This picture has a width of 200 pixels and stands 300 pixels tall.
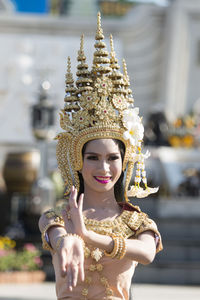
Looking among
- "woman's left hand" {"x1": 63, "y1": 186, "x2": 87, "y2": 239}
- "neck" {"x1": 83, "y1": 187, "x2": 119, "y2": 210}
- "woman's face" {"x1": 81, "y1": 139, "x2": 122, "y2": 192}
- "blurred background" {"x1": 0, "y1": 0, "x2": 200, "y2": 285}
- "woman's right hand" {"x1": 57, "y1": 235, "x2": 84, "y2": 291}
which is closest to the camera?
"woman's right hand" {"x1": 57, "y1": 235, "x2": 84, "y2": 291}

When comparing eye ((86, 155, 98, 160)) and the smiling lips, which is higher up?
eye ((86, 155, 98, 160))

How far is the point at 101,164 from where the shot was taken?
4086 mm

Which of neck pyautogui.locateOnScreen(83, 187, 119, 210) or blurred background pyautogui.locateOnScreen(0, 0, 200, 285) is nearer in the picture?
neck pyautogui.locateOnScreen(83, 187, 119, 210)

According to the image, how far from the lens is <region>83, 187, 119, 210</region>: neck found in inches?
165

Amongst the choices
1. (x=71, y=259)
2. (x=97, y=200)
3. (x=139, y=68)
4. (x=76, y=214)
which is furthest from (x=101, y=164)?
(x=139, y=68)

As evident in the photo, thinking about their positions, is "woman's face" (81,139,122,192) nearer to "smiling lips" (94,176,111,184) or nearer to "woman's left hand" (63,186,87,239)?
"smiling lips" (94,176,111,184)

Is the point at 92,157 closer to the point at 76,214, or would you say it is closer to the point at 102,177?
the point at 102,177

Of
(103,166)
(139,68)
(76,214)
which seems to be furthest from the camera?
(139,68)

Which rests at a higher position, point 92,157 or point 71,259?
point 92,157

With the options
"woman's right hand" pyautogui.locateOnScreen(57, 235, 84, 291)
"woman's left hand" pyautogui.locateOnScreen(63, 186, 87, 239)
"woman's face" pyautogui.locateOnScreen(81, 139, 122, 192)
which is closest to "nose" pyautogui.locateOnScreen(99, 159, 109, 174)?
"woman's face" pyautogui.locateOnScreen(81, 139, 122, 192)

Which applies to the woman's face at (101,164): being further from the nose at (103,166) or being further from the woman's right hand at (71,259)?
the woman's right hand at (71,259)

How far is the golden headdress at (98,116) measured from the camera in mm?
4133

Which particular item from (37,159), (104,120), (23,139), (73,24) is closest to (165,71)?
(73,24)

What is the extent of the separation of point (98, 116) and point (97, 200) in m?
0.50
